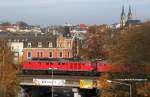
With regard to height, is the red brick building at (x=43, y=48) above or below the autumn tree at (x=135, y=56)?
below

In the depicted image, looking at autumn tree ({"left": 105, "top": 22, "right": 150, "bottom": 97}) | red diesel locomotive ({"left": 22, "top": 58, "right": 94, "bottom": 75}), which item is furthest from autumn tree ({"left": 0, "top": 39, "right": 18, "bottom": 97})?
autumn tree ({"left": 105, "top": 22, "right": 150, "bottom": 97})

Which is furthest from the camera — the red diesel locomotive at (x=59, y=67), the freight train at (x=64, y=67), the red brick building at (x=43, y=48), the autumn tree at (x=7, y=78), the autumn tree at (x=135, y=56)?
the red brick building at (x=43, y=48)

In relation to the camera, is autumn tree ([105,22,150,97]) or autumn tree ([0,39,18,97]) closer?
autumn tree ([105,22,150,97])

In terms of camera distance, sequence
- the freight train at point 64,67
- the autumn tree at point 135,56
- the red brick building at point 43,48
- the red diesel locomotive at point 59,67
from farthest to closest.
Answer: the red brick building at point 43,48, the red diesel locomotive at point 59,67, the freight train at point 64,67, the autumn tree at point 135,56

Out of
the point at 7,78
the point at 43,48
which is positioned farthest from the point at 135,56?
the point at 43,48

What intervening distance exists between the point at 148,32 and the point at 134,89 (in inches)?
393

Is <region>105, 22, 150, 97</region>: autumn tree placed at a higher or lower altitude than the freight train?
higher

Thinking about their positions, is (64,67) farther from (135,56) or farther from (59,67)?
(135,56)

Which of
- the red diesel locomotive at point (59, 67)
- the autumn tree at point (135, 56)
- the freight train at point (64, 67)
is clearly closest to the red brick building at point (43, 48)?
the freight train at point (64, 67)

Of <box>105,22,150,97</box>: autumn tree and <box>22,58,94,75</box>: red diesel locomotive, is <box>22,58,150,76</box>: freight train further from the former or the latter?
<box>105,22,150,97</box>: autumn tree

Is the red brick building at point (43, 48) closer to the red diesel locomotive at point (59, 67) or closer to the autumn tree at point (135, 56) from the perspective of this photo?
the red diesel locomotive at point (59, 67)

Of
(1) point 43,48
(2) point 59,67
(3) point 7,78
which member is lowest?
(1) point 43,48

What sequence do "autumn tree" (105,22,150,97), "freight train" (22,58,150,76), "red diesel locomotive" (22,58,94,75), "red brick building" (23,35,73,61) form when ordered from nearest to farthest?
"autumn tree" (105,22,150,97) → "freight train" (22,58,150,76) → "red diesel locomotive" (22,58,94,75) → "red brick building" (23,35,73,61)

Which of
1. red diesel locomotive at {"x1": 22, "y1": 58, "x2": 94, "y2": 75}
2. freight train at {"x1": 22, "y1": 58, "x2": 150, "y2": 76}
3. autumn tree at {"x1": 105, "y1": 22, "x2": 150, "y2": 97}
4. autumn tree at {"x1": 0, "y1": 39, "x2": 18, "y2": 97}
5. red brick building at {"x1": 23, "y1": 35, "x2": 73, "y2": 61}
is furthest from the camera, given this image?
red brick building at {"x1": 23, "y1": 35, "x2": 73, "y2": 61}
